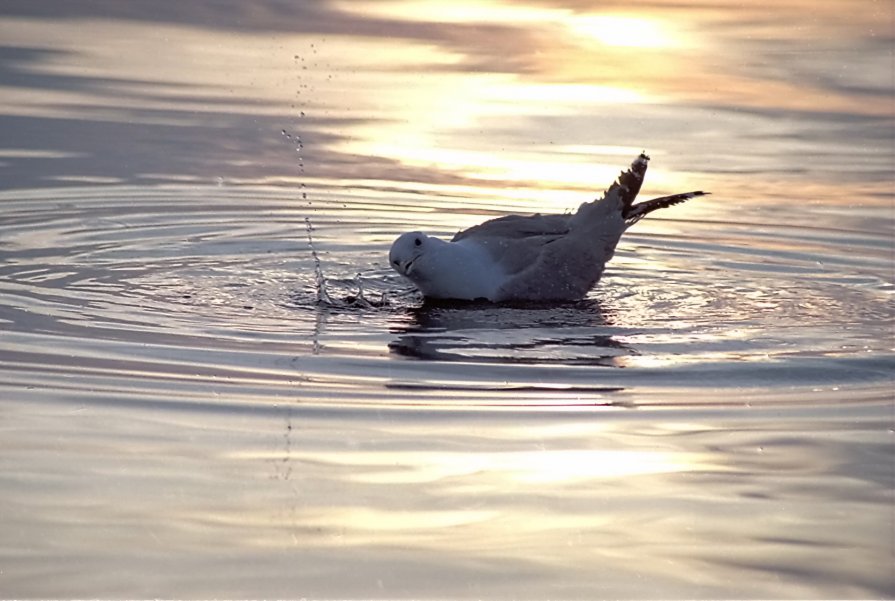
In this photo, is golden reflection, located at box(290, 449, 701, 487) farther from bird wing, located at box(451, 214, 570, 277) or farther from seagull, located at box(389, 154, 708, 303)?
bird wing, located at box(451, 214, 570, 277)

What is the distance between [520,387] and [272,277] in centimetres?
273

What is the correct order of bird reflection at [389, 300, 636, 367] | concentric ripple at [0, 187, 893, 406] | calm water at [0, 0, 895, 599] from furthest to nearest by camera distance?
bird reflection at [389, 300, 636, 367] → concentric ripple at [0, 187, 893, 406] → calm water at [0, 0, 895, 599]

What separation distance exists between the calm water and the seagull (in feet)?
0.59

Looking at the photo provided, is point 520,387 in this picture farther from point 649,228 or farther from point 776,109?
point 776,109

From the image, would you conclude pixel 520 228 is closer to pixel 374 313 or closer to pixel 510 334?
pixel 374 313

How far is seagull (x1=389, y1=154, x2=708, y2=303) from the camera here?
9.09 meters

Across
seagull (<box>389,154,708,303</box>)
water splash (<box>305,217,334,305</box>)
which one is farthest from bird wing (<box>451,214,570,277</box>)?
water splash (<box>305,217,334,305</box>)

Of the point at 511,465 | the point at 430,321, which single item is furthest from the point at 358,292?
the point at 511,465

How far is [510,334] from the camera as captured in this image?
802 centimetres

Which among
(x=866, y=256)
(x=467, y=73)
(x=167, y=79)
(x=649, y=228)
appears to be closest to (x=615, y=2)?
(x=467, y=73)

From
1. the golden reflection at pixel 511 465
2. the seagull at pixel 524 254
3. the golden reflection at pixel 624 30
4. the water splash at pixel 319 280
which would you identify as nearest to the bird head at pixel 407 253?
the seagull at pixel 524 254

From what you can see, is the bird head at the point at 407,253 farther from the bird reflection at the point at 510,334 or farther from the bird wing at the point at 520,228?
the bird wing at the point at 520,228

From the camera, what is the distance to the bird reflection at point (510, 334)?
7430 millimetres

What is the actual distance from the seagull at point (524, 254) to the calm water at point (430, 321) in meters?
0.18
